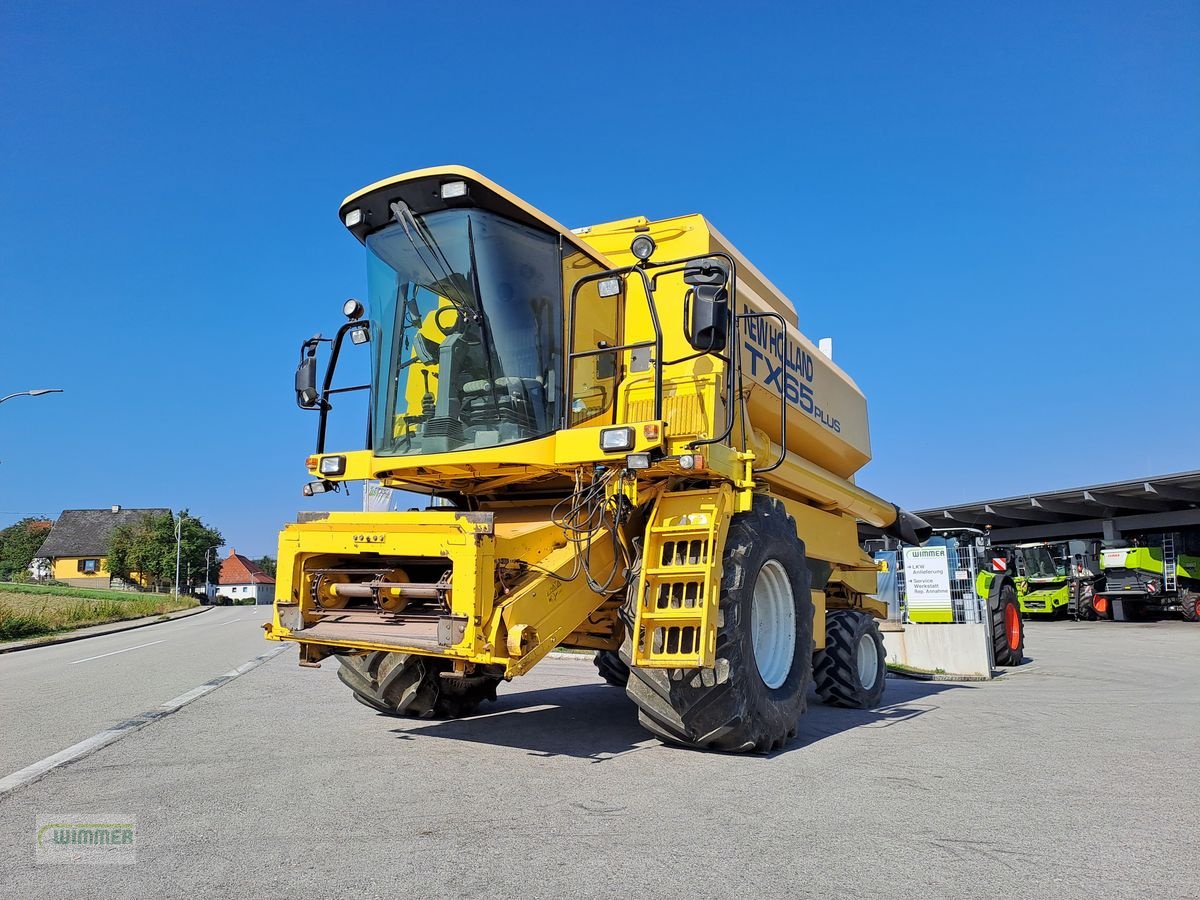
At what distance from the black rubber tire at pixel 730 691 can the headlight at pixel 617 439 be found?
1113 mm

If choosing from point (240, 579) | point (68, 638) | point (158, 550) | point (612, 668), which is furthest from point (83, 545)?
point (612, 668)

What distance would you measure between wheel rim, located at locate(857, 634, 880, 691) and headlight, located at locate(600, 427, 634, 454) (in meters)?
4.50

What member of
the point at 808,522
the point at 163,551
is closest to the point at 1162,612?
the point at 808,522

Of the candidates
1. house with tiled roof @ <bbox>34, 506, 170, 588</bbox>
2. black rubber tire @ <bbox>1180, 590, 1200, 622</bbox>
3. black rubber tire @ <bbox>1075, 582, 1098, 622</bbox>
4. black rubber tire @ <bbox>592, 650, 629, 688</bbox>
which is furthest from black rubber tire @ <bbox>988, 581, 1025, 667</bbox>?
house with tiled roof @ <bbox>34, 506, 170, 588</bbox>

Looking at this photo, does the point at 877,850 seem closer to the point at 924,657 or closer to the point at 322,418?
the point at 322,418

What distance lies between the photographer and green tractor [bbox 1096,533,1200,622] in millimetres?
30078

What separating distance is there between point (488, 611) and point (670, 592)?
49.6 inches

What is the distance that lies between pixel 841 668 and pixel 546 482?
13.0ft

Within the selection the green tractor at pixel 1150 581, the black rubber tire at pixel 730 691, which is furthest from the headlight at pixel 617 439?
the green tractor at pixel 1150 581

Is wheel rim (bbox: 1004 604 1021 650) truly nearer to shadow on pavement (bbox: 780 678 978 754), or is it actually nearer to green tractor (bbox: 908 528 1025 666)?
green tractor (bbox: 908 528 1025 666)

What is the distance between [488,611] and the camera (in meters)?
5.37

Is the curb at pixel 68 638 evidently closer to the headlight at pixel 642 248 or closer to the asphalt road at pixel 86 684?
the asphalt road at pixel 86 684

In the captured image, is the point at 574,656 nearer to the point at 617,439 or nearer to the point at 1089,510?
the point at 617,439

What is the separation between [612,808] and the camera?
450cm
